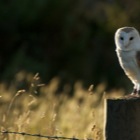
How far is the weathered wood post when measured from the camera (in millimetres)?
4594

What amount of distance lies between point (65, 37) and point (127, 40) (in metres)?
12.6

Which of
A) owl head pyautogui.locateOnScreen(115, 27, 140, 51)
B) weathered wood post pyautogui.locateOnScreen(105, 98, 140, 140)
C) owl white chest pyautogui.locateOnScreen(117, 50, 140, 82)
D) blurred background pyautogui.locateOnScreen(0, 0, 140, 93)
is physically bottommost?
weathered wood post pyautogui.locateOnScreen(105, 98, 140, 140)

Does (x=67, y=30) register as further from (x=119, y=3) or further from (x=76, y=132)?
(x=76, y=132)

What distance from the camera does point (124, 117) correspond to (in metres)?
4.61

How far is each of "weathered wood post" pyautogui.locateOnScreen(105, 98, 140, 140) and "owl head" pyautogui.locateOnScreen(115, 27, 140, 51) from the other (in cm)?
206

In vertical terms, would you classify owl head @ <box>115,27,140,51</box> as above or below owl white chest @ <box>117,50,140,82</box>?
above

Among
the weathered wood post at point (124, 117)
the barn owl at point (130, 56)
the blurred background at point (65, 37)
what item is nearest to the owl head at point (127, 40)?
the barn owl at point (130, 56)

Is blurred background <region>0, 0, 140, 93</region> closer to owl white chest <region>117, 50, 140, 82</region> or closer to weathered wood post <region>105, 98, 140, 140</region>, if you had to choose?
owl white chest <region>117, 50, 140, 82</region>

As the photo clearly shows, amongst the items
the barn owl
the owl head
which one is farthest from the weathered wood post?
the owl head

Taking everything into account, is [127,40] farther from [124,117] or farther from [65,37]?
[65,37]

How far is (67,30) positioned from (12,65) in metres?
3.01

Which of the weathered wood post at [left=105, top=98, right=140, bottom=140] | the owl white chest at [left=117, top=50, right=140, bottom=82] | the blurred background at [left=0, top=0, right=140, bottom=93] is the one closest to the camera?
the weathered wood post at [left=105, top=98, right=140, bottom=140]

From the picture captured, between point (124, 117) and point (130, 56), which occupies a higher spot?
point (130, 56)

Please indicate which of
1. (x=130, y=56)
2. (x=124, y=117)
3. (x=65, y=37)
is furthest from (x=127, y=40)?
(x=65, y=37)
